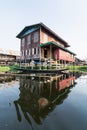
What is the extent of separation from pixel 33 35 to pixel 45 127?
27458mm

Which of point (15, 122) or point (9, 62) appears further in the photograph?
point (9, 62)

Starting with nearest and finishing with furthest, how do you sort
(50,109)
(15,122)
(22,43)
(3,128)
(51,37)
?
1. (3,128)
2. (15,122)
3. (50,109)
4. (51,37)
5. (22,43)

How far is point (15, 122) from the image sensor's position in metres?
4.69

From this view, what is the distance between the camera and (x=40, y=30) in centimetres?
2759

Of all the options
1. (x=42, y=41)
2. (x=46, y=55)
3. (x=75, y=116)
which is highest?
(x=42, y=41)

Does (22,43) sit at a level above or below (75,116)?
above

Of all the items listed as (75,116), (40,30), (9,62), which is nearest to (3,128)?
(75,116)

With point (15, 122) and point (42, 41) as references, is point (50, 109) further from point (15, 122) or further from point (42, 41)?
point (42, 41)

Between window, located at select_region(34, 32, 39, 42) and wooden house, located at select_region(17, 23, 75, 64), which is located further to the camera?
window, located at select_region(34, 32, 39, 42)

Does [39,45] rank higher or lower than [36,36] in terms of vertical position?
lower

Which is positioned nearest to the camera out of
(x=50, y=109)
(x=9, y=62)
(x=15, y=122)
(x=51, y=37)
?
(x=15, y=122)

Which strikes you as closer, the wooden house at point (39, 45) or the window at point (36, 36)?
the wooden house at point (39, 45)

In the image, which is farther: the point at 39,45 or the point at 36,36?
the point at 36,36

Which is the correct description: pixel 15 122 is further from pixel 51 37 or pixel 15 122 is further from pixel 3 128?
pixel 51 37
